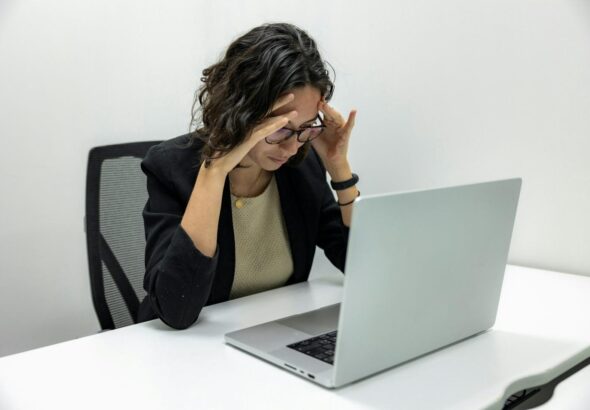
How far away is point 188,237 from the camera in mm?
1161

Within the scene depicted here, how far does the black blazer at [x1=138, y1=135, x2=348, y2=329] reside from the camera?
3.77 ft

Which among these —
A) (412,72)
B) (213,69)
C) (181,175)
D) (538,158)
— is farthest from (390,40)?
(181,175)

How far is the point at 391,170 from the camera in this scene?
187cm

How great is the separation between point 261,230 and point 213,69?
0.37 meters

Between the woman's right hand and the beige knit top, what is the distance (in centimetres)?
20

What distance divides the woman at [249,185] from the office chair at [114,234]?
0.58 ft

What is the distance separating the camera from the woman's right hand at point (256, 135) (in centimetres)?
118

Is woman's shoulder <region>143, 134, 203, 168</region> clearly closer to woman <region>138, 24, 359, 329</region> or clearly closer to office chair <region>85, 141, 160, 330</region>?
woman <region>138, 24, 359, 329</region>

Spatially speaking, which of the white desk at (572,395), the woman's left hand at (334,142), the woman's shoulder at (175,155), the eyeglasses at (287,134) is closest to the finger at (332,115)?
the woman's left hand at (334,142)

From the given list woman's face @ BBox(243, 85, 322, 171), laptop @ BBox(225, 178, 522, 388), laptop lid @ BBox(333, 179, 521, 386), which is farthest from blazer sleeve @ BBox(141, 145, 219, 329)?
laptop lid @ BBox(333, 179, 521, 386)

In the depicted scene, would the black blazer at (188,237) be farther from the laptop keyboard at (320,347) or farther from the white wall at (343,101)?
the white wall at (343,101)

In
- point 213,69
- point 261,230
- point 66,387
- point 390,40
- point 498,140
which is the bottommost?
point 66,387

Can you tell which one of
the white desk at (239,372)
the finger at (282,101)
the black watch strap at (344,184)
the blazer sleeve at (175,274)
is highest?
the finger at (282,101)

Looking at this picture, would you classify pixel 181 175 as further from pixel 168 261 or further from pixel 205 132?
pixel 168 261
